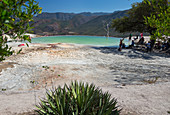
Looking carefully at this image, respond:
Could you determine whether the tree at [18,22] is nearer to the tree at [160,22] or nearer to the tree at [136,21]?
the tree at [160,22]

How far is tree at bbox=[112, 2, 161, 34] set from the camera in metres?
19.6

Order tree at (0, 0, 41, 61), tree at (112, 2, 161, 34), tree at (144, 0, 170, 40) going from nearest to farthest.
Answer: tree at (0, 0, 41, 61)
tree at (144, 0, 170, 40)
tree at (112, 2, 161, 34)

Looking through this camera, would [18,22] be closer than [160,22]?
Yes

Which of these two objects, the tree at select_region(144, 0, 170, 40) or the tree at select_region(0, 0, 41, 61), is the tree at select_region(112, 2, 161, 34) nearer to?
the tree at select_region(144, 0, 170, 40)

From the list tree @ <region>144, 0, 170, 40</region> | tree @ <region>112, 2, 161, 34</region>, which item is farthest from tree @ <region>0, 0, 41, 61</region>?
tree @ <region>112, 2, 161, 34</region>

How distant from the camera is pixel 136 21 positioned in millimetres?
20922

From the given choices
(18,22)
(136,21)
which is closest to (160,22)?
(18,22)

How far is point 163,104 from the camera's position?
495 cm

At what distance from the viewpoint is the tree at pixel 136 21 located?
1956 cm

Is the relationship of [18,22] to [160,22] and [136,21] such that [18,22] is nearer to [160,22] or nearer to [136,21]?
[160,22]

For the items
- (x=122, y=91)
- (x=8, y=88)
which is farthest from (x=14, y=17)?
(x=8, y=88)

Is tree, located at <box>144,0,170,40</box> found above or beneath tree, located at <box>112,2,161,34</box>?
beneath

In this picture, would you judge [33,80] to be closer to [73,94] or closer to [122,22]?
[73,94]

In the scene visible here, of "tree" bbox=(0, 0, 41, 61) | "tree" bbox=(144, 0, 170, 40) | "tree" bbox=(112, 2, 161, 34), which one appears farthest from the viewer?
"tree" bbox=(112, 2, 161, 34)
